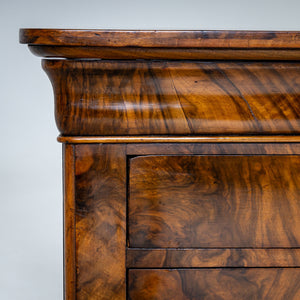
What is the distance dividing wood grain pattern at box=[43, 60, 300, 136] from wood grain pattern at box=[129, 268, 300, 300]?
19 cm

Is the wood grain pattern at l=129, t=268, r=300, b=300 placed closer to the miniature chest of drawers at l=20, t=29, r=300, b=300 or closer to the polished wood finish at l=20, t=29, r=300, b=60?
the miniature chest of drawers at l=20, t=29, r=300, b=300

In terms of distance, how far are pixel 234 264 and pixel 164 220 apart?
11 centimetres

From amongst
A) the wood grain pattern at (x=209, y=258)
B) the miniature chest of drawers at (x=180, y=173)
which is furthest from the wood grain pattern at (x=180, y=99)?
the wood grain pattern at (x=209, y=258)

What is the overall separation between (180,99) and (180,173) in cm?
10

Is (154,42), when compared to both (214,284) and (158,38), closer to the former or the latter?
(158,38)

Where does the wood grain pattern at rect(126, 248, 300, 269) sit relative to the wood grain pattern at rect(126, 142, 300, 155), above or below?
below

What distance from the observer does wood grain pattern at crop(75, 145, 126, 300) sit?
0.54 m

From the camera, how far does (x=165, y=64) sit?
52 cm

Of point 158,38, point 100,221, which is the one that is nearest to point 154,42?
point 158,38

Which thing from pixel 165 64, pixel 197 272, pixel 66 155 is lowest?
pixel 197 272

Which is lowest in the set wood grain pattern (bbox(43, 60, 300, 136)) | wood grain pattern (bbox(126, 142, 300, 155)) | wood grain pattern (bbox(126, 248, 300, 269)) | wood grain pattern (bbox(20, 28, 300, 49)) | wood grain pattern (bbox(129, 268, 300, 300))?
wood grain pattern (bbox(129, 268, 300, 300))

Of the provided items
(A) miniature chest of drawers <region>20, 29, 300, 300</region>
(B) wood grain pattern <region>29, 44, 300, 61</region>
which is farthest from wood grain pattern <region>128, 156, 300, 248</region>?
(B) wood grain pattern <region>29, 44, 300, 61</region>

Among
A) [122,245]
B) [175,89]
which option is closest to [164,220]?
[122,245]

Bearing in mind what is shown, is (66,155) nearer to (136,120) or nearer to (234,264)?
(136,120)
